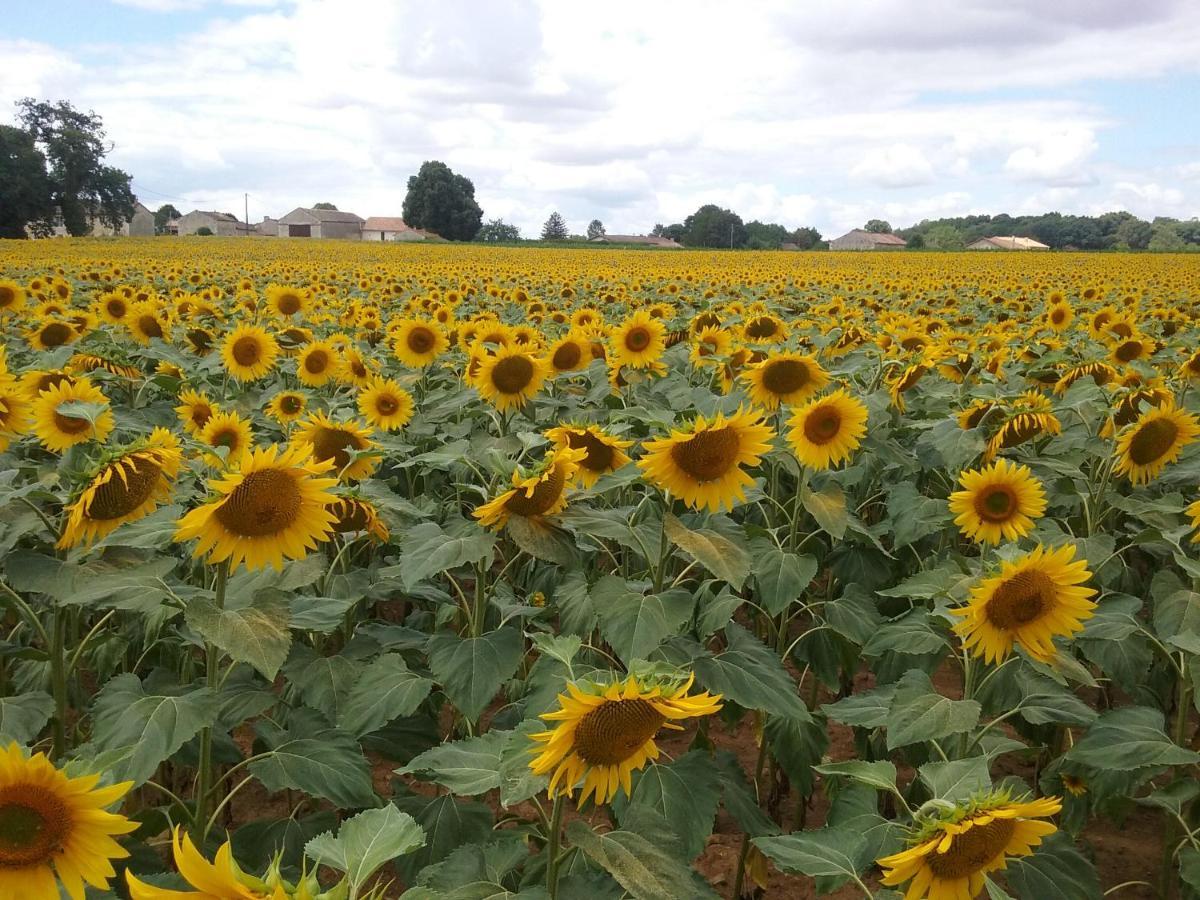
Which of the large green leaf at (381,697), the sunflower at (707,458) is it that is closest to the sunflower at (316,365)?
the large green leaf at (381,697)

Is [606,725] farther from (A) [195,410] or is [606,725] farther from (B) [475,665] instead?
(A) [195,410]

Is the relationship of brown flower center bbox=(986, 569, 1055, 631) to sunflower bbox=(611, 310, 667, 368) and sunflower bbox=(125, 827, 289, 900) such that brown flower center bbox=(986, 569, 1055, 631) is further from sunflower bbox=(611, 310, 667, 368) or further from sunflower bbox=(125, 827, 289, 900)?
sunflower bbox=(611, 310, 667, 368)

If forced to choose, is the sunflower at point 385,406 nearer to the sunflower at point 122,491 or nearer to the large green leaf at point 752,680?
the sunflower at point 122,491

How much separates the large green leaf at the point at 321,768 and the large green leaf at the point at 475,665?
0.88 feet

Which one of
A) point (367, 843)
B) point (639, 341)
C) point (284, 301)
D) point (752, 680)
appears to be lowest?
point (752, 680)

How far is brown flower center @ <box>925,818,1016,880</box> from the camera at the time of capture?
4.69 feet

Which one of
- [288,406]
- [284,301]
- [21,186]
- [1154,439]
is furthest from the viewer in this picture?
[21,186]

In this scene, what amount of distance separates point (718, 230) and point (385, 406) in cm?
8422

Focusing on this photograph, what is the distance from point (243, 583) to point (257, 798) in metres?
1.70

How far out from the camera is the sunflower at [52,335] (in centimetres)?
606

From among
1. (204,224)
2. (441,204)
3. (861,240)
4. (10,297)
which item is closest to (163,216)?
(204,224)

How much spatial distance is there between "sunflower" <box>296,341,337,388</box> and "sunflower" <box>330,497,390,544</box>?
126 inches

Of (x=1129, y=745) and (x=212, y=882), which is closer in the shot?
(x=212, y=882)

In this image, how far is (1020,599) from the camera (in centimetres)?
214
